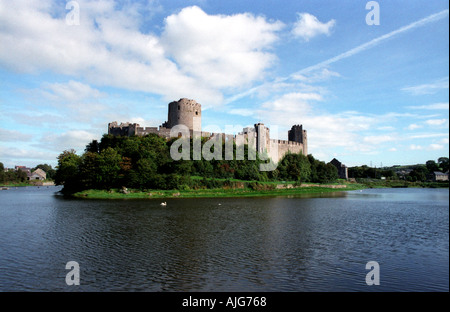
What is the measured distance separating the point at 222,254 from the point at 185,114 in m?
37.1

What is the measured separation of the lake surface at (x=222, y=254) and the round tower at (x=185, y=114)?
99.6 ft

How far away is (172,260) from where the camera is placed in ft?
27.8

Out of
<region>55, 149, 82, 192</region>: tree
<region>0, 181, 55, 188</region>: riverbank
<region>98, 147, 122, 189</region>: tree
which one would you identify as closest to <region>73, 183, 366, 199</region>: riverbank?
<region>98, 147, 122, 189</region>: tree

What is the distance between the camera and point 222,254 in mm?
9117

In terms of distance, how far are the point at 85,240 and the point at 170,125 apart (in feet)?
117

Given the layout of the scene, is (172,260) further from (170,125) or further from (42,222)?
(170,125)

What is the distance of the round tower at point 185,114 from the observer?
4453cm

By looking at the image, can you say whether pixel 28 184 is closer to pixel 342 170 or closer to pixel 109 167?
pixel 109 167

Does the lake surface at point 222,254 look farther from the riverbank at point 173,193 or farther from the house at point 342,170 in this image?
the house at point 342,170

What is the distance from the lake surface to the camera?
22.3ft

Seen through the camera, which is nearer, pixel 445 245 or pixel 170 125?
pixel 445 245

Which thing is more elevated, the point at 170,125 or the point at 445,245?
the point at 170,125
